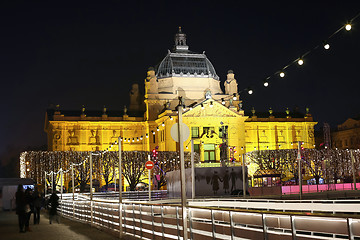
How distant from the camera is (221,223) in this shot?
13.5 metres

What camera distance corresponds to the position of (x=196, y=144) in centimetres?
10406

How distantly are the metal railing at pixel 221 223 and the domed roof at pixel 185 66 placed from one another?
3546 inches

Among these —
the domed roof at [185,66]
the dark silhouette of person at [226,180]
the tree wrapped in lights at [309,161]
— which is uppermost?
the domed roof at [185,66]

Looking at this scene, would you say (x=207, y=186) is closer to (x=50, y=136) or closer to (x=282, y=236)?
(x=282, y=236)

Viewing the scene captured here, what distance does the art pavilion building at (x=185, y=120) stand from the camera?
104m

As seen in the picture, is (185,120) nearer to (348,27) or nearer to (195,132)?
(195,132)

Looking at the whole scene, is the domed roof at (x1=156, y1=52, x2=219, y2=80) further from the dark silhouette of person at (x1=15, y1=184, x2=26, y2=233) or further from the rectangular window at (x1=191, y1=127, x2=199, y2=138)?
the dark silhouette of person at (x1=15, y1=184, x2=26, y2=233)

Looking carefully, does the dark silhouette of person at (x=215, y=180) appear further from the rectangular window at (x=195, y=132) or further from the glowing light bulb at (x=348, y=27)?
the rectangular window at (x=195, y=132)

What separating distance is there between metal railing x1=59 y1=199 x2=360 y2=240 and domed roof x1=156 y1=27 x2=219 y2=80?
296 ft

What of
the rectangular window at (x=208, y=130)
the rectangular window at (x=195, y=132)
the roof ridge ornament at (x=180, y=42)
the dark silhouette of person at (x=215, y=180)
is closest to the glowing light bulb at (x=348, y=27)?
the dark silhouette of person at (x=215, y=180)

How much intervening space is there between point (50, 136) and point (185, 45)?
37430 mm

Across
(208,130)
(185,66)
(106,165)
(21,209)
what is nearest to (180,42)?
(185,66)

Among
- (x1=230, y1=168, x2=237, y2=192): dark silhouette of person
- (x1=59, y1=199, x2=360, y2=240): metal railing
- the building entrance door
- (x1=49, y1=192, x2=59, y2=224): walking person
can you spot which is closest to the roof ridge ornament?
the building entrance door

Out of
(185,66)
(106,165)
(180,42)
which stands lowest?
(106,165)
